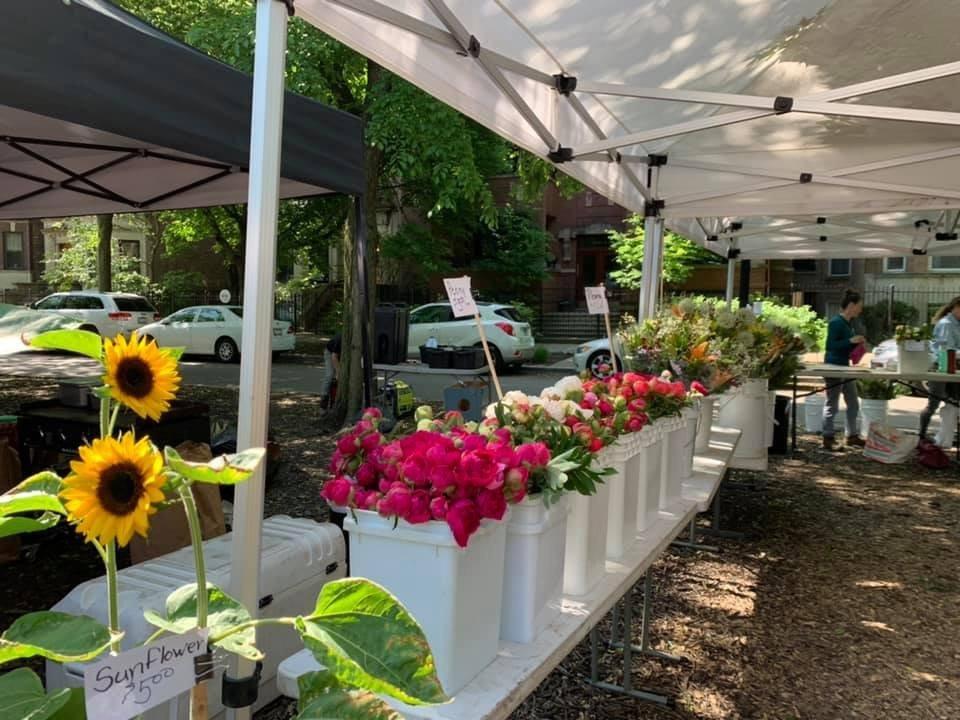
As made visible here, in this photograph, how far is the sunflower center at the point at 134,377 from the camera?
36.3 inches

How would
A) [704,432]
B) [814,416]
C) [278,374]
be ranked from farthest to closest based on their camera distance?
[278,374] < [814,416] < [704,432]

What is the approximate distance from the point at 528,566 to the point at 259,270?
0.84 meters

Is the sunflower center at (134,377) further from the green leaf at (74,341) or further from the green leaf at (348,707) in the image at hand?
the green leaf at (348,707)

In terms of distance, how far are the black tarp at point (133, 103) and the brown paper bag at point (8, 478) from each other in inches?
65.5

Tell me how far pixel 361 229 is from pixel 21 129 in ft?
6.48

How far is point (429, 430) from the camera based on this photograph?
167 cm

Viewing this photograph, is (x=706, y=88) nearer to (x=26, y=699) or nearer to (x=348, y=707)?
(x=348, y=707)

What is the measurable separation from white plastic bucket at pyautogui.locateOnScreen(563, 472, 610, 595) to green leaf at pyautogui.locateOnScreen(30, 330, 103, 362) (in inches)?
46.7

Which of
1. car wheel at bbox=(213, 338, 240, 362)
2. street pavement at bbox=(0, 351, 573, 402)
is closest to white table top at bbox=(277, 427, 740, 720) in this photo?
street pavement at bbox=(0, 351, 573, 402)

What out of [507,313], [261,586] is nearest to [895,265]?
[507,313]

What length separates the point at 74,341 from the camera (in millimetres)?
936

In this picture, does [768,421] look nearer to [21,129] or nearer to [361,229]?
[361,229]

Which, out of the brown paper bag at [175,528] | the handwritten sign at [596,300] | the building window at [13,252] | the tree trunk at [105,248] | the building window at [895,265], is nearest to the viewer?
the brown paper bag at [175,528]

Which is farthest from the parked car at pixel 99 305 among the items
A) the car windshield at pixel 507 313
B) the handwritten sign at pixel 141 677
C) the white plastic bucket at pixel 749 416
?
the handwritten sign at pixel 141 677
